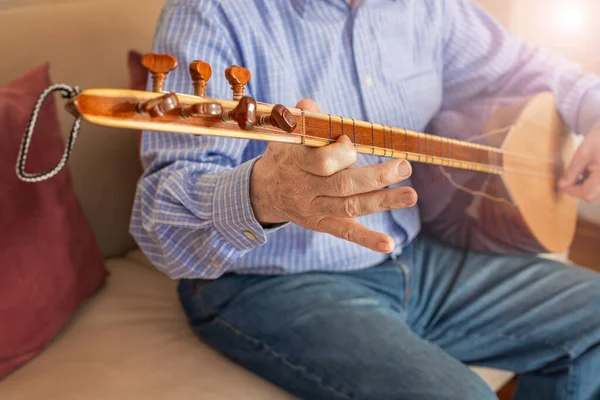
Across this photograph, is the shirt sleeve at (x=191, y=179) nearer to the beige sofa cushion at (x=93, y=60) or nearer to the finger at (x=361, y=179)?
the finger at (x=361, y=179)

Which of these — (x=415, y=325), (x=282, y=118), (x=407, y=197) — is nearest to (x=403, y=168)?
(x=407, y=197)

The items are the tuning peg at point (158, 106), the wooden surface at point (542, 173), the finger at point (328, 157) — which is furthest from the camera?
the wooden surface at point (542, 173)

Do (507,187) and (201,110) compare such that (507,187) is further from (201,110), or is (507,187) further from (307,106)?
(201,110)

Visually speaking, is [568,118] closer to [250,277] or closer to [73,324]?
[250,277]

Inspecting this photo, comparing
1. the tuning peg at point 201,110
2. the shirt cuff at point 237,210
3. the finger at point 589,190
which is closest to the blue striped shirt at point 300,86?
the shirt cuff at point 237,210

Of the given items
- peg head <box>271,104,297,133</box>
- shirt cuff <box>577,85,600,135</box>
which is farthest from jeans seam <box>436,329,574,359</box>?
peg head <box>271,104,297,133</box>

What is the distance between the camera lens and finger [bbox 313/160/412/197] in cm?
56

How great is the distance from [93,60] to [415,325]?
80cm

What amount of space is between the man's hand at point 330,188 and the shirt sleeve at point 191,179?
8cm

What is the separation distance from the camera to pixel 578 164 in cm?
107

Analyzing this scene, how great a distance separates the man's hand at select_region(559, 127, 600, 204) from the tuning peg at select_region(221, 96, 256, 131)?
0.83 m

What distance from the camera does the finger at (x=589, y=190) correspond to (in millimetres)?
1063

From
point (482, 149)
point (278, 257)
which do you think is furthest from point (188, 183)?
point (482, 149)

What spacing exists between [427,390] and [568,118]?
Answer: 68 cm
